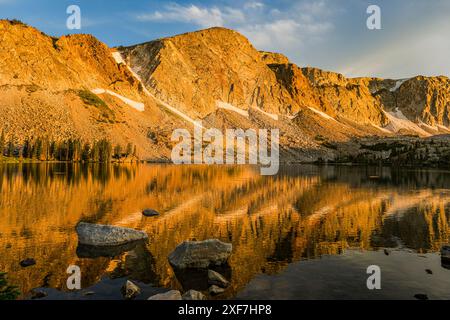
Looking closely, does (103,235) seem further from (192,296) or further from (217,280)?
(192,296)

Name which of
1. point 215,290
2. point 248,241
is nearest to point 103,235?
point 248,241

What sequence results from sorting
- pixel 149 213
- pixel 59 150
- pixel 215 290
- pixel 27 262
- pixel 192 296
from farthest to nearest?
pixel 59 150, pixel 149 213, pixel 27 262, pixel 215 290, pixel 192 296

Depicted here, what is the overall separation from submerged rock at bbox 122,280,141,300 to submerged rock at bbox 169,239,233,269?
4393mm

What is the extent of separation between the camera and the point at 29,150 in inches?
6063

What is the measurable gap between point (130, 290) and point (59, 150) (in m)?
163

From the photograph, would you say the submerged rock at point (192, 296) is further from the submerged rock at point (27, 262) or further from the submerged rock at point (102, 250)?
the submerged rock at point (27, 262)

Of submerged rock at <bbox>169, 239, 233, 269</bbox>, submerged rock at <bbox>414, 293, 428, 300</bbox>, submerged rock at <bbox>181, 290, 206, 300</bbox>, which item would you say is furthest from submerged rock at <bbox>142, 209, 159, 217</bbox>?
submerged rock at <bbox>414, 293, 428, 300</bbox>

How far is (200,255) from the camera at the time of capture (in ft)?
80.5

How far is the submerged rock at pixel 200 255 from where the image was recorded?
24.1 meters

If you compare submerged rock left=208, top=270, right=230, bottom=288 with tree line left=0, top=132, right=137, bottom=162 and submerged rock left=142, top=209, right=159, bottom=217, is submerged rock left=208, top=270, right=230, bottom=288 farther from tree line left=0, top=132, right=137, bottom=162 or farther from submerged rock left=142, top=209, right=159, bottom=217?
tree line left=0, top=132, right=137, bottom=162

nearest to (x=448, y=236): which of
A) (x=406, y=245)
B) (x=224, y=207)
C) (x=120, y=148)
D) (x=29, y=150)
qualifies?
(x=406, y=245)

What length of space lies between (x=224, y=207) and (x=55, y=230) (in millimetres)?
24110
